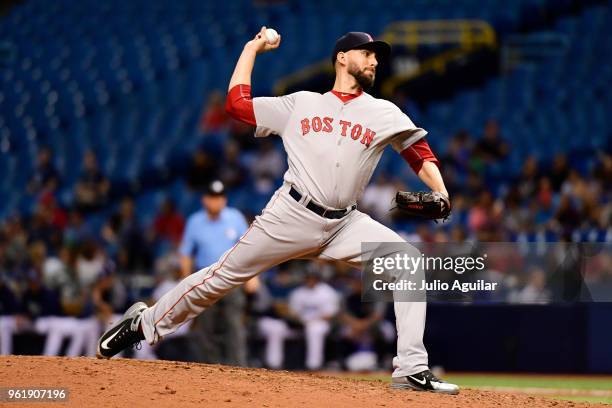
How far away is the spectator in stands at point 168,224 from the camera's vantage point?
1279 centimetres

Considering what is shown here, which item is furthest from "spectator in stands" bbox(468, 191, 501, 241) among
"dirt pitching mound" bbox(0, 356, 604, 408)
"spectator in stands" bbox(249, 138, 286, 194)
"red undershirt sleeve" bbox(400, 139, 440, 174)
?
"red undershirt sleeve" bbox(400, 139, 440, 174)

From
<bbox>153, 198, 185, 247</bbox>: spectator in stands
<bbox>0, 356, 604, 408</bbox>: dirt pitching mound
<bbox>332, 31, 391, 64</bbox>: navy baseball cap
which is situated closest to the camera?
<bbox>0, 356, 604, 408</bbox>: dirt pitching mound

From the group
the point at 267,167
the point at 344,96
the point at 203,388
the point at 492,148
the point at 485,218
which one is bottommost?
the point at 203,388

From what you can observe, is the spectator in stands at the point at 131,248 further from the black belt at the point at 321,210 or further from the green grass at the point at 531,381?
the black belt at the point at 321,210

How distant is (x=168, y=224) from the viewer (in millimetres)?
12875

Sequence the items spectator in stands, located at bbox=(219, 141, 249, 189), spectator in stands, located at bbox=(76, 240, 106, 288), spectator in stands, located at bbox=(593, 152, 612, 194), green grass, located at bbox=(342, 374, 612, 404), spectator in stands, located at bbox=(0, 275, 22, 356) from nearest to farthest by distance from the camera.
Answer: green grass, located at bbox=(342, 374, 612, 404), spectator in stands, located at bbox=(0, 275, 22, 356), spectator in stands, located at bbox=(76, 240, 106, 288), spectator in stands, located at bbox=(593, 152, 612, 194), spectator in stands, located at bbox=(219, 141, 249, 189)

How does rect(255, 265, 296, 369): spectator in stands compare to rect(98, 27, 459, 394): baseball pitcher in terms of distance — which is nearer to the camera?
rect(98, 27, 459, 394): baseball pitcher

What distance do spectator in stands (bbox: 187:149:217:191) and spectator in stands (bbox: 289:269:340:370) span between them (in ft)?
8.93

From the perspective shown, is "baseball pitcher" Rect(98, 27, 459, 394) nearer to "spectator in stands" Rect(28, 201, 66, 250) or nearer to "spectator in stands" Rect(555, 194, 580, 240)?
"spectator in stands" Rect(555, 194, 580, 240)

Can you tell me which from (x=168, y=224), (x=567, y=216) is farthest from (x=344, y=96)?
(x=168, y=224)

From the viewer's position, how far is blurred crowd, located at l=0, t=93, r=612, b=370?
11297 millimetres

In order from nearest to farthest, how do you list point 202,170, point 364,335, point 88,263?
point 364,335 → point 88,263 → point 202,170

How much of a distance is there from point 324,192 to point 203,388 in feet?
3.82

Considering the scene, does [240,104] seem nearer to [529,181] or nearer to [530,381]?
[530,381]
